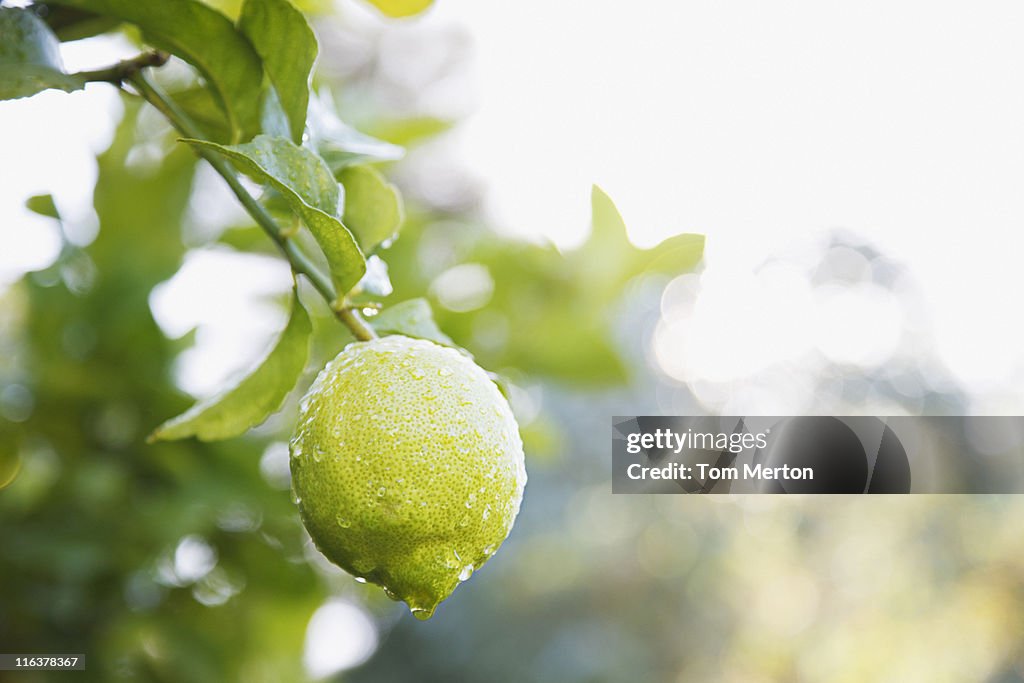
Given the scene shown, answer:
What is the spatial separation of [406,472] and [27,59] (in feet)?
0.97

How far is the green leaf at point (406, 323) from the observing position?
0.49 meters

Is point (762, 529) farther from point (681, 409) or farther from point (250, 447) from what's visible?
point (250, 447)

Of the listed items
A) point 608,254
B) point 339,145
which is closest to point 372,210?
point 339,145

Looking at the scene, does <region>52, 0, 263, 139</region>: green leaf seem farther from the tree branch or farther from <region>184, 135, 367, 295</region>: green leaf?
<region>184, 135, 367, 295</region>: green leaf

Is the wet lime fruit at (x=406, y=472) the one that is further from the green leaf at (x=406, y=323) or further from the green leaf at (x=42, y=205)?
the green leaf at (x=42, y=205)

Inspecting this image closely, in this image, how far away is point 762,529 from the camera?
5949 millimetres

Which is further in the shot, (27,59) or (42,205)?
(42,205)

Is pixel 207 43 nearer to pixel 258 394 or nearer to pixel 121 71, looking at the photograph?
pixel 121 71

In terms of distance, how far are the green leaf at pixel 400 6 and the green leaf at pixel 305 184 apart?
0.29 meters

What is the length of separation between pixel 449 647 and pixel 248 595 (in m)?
4.36

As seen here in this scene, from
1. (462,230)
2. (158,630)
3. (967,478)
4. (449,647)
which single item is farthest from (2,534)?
(967,478)

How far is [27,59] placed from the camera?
445 millimetres

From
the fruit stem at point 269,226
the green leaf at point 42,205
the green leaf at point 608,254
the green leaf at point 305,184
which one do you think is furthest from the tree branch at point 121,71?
the green leaf at point 608,254

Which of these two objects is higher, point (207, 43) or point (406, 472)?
point (207, 43)
